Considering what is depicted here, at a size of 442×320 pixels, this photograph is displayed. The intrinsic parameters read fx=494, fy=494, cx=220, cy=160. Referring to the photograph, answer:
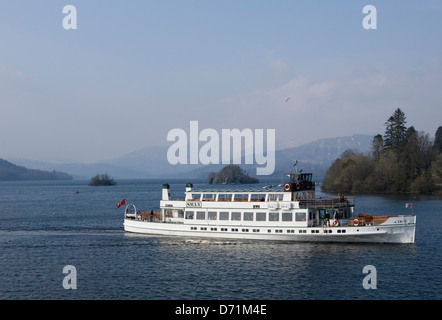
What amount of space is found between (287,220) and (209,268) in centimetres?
1381

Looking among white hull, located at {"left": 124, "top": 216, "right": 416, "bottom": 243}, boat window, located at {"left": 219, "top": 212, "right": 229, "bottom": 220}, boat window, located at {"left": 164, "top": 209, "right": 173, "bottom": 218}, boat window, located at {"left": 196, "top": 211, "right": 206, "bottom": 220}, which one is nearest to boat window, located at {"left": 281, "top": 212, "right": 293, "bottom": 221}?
white hull, located at {"left": 124, "top": 216, "right": 416, "bottom": 243}

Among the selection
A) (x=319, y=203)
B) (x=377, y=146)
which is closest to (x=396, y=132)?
(x=377, y=146)

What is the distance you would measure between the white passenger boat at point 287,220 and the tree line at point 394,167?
298ft

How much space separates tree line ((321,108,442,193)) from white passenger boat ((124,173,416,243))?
90752mm

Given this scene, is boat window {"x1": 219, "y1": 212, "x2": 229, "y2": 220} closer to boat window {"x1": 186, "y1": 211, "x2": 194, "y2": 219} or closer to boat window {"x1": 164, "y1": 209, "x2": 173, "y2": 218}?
boat window {"x1": 186, "y1": 211, "x2": 194, "y2": 219}

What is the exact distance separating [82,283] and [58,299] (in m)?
4.19

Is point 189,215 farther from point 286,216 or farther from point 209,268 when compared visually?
point 209,268

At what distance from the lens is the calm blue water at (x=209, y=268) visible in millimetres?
35875

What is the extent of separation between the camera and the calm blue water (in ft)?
118
